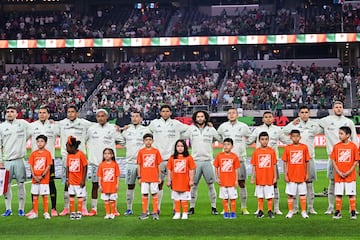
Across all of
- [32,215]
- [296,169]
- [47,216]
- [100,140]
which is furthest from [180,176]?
[32,215]

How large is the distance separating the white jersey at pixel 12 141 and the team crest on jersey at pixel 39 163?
77 cm

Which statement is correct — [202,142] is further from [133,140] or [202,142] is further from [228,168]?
[133,140]

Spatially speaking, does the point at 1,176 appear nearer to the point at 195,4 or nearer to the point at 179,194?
the point at 179,194

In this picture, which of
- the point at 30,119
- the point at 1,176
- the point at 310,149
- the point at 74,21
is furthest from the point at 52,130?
the point at 74,21

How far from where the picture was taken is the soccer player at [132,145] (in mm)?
17469

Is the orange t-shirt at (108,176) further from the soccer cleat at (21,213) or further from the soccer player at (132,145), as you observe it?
the soccer cleat at (21,213)

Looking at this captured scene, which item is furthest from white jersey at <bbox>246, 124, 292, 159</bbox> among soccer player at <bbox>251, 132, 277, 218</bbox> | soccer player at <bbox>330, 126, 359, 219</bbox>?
soccer player at <bbox>330, 126, 359, 219</bbox>

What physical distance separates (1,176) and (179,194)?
156 inches

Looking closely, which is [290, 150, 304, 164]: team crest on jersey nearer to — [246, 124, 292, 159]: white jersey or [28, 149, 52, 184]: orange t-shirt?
[246, 124, 292, 159]: white jersey

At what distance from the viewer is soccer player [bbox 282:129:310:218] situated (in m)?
16.6

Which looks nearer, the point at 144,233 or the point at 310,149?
the point at 144,233

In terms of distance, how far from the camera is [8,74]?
189ft

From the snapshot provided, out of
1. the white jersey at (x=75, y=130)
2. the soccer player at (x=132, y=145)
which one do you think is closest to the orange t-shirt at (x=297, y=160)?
the soccer player at (x=132, y=145)

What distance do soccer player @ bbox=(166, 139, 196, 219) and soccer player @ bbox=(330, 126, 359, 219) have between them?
2.96 m
